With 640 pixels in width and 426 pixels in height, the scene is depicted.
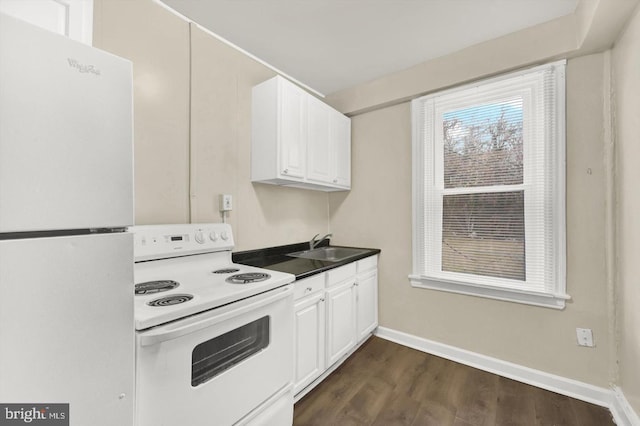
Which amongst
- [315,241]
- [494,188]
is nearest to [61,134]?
[315,241]

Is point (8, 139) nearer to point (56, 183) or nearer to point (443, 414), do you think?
point (56, 183)

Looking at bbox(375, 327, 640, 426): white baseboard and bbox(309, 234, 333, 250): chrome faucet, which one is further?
bbox(309, 234, 333, 250): chrome faucet

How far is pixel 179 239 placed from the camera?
1.66 metres

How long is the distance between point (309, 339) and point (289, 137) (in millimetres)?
1522

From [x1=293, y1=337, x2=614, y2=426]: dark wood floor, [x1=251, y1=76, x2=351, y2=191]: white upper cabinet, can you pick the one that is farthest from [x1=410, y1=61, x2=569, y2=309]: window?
[x1=251, y1=76, x2=351, y2=191]: white upper cabinet

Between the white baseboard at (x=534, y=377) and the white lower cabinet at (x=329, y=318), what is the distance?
0.49 m

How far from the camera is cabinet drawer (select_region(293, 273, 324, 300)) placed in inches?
68.2

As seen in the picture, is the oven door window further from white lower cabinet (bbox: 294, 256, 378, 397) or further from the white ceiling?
the white ceiling

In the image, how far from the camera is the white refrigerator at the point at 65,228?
638mm

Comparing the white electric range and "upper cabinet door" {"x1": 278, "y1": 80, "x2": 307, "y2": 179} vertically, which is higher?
"upper cabinet door" {"x1": 278, "y1": 80, "x2": 307, "y2": 179}

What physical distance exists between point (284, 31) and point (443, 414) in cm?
281

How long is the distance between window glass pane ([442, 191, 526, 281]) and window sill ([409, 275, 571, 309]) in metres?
0.12

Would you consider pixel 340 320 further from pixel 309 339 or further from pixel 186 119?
pixel 186 119

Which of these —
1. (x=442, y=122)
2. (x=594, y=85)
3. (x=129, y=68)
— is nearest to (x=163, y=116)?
(x=129, y=68)
